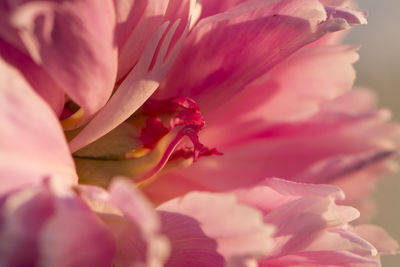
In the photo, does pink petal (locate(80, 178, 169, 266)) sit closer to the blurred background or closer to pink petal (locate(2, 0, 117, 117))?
pink petal (locate(2, 0, 117, 117))

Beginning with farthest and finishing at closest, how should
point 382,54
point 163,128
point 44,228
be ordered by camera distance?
1. point 382,54
2. point 163,128
3. point 44,228

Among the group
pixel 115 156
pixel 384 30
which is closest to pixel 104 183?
pixel 115 156

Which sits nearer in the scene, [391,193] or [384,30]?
[391,193]

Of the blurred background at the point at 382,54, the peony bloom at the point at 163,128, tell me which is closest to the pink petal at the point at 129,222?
the peony bloom at the point at 163,128

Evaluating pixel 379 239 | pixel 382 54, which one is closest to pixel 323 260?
pixel 379 239

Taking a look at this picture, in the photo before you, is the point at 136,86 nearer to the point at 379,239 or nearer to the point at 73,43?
the point at 73,43

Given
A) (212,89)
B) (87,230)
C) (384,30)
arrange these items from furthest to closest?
(384,30) → (212,89) → (87,230)

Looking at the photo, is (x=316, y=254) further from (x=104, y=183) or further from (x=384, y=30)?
Answer: (x=384, y=30)
